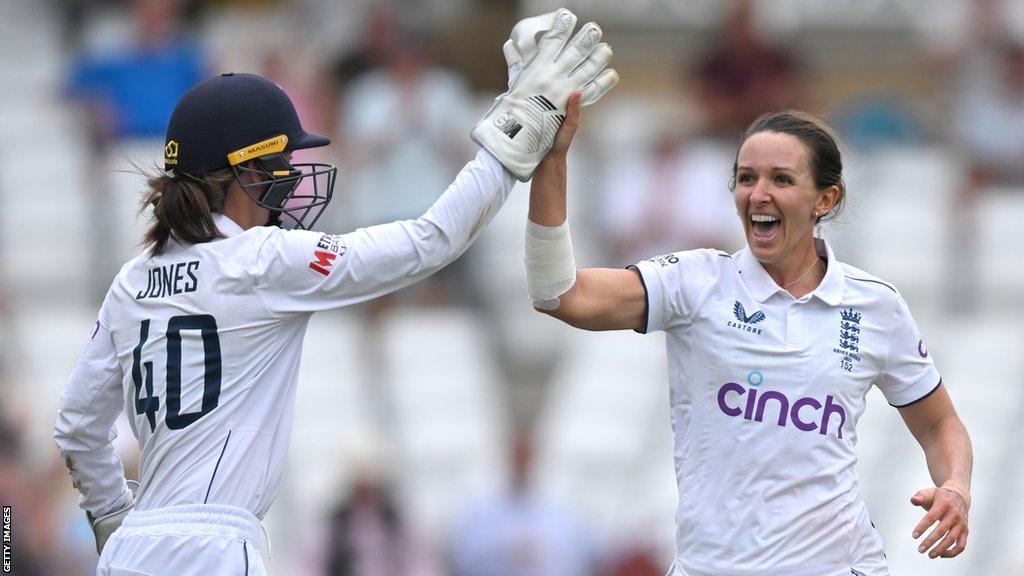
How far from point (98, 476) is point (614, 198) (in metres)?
6.64

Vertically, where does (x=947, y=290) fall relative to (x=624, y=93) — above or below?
below

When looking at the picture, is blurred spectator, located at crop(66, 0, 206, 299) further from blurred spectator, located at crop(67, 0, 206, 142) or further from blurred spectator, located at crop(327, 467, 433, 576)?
blurred spectator, located at crop(327, 467, 433, 576)

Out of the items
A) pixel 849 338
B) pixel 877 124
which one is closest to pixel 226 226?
pixel 849 338

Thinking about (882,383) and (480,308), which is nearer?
(882,383)

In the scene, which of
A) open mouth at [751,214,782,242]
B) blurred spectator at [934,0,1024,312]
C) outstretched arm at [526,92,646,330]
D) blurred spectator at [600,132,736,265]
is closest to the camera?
outstretched arm at [526,92,646,330]

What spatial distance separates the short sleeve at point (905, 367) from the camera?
4875 millimetres

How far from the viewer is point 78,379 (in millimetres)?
4785

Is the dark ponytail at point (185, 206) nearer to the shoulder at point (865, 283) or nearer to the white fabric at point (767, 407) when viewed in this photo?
the white fabric at point (767, 407)

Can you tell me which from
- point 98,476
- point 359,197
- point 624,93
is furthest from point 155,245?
Answer: point 624,93

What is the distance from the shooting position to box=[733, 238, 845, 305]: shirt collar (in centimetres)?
480

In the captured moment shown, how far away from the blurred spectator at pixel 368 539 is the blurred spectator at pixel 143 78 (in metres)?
3.05

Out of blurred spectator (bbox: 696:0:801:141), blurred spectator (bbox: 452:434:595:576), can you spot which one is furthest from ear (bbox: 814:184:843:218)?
blurred spectator (bbox: 696:0:801:141)

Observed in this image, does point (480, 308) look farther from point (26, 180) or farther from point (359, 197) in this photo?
point (26, 180)

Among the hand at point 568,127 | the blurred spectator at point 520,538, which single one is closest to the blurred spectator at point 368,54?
the blurred spectator at point 520,538
